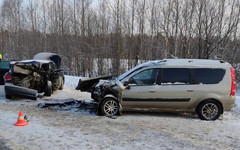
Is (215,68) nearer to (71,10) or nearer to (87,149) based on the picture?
(87,149)

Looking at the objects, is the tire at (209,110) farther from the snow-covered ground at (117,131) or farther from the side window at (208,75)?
the side window at (208,75)

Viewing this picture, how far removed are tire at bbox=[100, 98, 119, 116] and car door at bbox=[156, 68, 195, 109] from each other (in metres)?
1.29

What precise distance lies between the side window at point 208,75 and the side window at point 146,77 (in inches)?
47.1

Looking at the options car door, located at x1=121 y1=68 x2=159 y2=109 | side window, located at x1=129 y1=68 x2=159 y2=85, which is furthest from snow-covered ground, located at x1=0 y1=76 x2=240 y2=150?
side window, located at x1=129 y1=68 x2=159 y2=85

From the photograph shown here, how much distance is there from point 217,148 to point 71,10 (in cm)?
2421

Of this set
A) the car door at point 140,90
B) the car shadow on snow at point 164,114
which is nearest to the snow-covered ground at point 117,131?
the car shadow on snow at point 164,114

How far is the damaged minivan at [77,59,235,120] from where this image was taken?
5.65m

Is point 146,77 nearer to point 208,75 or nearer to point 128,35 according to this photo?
point 208,75

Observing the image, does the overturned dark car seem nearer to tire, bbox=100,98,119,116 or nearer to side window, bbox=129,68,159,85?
tire, bbox=100,98,119,116

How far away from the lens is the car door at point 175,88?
18.6 feet

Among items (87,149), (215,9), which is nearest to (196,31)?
(215,9)

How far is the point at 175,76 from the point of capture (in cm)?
579

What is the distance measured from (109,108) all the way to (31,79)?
4.30 meters

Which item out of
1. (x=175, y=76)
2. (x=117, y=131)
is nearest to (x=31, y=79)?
(x=117, y=131)
